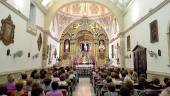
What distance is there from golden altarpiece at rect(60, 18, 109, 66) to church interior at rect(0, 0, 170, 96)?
1561 millimetres

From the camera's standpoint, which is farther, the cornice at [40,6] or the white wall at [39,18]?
the white wall at [39,18]

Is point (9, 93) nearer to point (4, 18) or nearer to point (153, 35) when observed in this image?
point (4, 18)

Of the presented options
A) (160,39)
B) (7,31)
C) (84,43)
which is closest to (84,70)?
(84,43)

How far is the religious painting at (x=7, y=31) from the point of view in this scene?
333 inches

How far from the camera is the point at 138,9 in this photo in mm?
13164

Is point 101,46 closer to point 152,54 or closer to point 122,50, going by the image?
point 122,50

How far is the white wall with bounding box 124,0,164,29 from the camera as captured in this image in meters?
10.6

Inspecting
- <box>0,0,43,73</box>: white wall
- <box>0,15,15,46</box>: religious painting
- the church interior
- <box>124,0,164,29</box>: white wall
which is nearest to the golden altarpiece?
the church interior

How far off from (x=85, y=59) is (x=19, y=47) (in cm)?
1597

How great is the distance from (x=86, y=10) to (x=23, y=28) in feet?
53.7

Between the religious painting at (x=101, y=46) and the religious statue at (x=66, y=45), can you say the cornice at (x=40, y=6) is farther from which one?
the religious painting at (x=101, y=46)

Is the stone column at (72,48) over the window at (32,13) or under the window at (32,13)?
under

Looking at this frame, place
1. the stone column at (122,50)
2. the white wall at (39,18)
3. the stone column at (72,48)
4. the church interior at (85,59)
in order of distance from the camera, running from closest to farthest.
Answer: the church interior at (85,59), the white wall at (39,18), the stone column at (122,50), the stone column at (72,48)

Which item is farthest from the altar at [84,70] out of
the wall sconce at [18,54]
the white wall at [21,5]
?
the wall sconce at [18,54]
